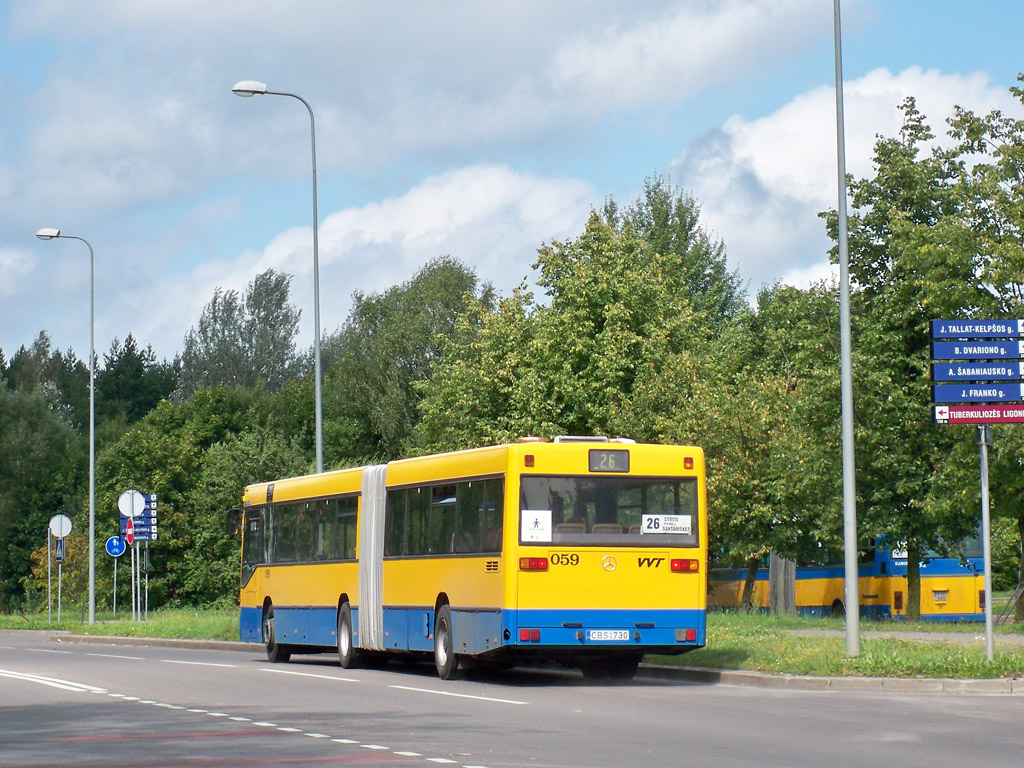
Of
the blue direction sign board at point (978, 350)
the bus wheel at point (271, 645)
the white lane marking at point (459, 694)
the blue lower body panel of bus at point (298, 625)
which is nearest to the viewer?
the white lane marking at point (459, 694)

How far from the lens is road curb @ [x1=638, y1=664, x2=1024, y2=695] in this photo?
1727cm

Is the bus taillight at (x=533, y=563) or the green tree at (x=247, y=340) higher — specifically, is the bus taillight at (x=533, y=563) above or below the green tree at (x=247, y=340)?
below

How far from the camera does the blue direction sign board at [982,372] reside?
1888 centimetres

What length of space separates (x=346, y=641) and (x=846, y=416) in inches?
349

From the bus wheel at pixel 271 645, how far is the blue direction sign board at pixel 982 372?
13.6m

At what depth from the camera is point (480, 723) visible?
14250mm

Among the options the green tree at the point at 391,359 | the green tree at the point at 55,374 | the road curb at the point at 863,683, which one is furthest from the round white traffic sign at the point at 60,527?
the green tree at the point at 55,374

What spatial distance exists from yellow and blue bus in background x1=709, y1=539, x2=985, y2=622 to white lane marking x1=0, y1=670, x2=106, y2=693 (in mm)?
19074

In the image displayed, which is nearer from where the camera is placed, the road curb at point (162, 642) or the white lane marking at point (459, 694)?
the white lane marking at point (459, 694)

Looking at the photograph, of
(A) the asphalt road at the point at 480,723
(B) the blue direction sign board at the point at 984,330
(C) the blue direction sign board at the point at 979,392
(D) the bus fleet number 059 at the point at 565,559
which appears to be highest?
(B) the blue direction sign board at the point at 984,330

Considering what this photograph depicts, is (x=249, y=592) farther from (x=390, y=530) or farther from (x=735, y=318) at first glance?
(x=735, y=318)

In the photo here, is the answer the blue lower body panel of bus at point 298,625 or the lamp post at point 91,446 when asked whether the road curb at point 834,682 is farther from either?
the lamp post at point 91,446

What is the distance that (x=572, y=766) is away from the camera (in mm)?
10938

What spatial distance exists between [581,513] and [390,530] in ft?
14.6
